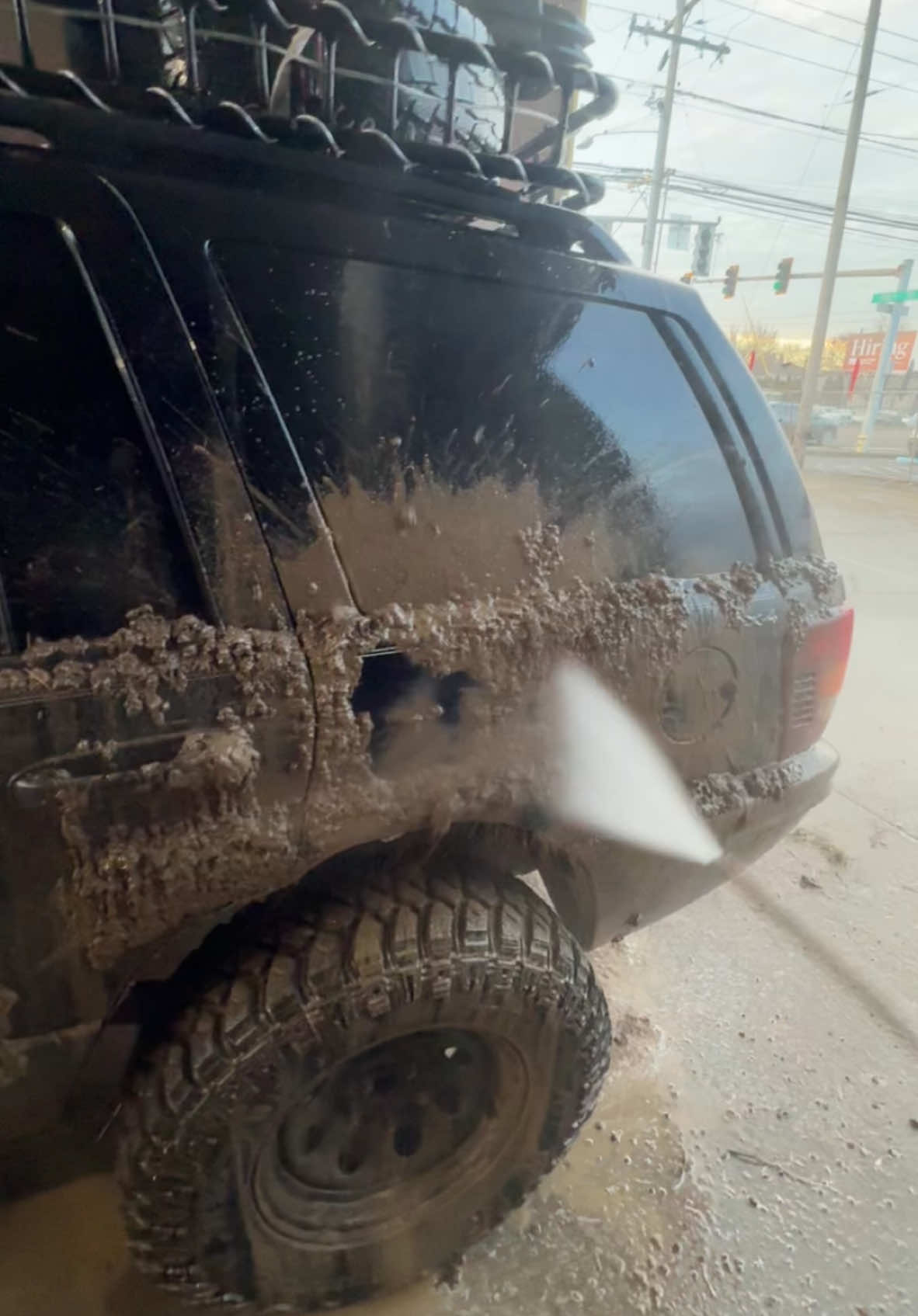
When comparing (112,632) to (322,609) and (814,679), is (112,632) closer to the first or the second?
(322,609)

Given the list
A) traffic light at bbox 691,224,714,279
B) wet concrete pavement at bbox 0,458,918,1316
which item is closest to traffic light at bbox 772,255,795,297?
traffic light at bbox 691,224,714,279

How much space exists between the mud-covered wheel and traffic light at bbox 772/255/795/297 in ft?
86.8

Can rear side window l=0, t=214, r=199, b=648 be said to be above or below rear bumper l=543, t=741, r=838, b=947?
above

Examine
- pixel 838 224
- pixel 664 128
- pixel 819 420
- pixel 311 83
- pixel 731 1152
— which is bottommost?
pixel 819 420

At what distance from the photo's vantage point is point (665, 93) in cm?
2147

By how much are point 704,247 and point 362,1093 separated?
84.8 feet

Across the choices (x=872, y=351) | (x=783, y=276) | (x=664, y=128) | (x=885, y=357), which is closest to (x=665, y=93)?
(x=664, y=128)

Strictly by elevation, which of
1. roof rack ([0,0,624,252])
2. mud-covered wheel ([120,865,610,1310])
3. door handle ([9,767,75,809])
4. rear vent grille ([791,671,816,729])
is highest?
roof rack ([0,0,624,252])

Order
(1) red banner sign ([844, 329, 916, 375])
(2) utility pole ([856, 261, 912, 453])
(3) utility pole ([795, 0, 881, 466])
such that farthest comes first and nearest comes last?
(1) red banner sign ([844, 329, 916, 375]) < (2) utility pole ([856, 261, 912, 453]) < (3) utility pole ([795, 0, 881, 466])

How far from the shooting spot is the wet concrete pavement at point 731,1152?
1.76 m

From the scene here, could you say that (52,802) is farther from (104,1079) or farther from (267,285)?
(267,285)

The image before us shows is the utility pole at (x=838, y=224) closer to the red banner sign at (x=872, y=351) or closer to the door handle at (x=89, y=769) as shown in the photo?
the door handle at (x=89, y=769)

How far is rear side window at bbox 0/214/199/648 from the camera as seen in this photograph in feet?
3.99

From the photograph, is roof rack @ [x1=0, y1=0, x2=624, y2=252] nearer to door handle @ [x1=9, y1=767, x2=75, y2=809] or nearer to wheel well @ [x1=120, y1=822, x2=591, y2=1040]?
door handle @ [x1=9, y1=767, x2=75, y2=809]
